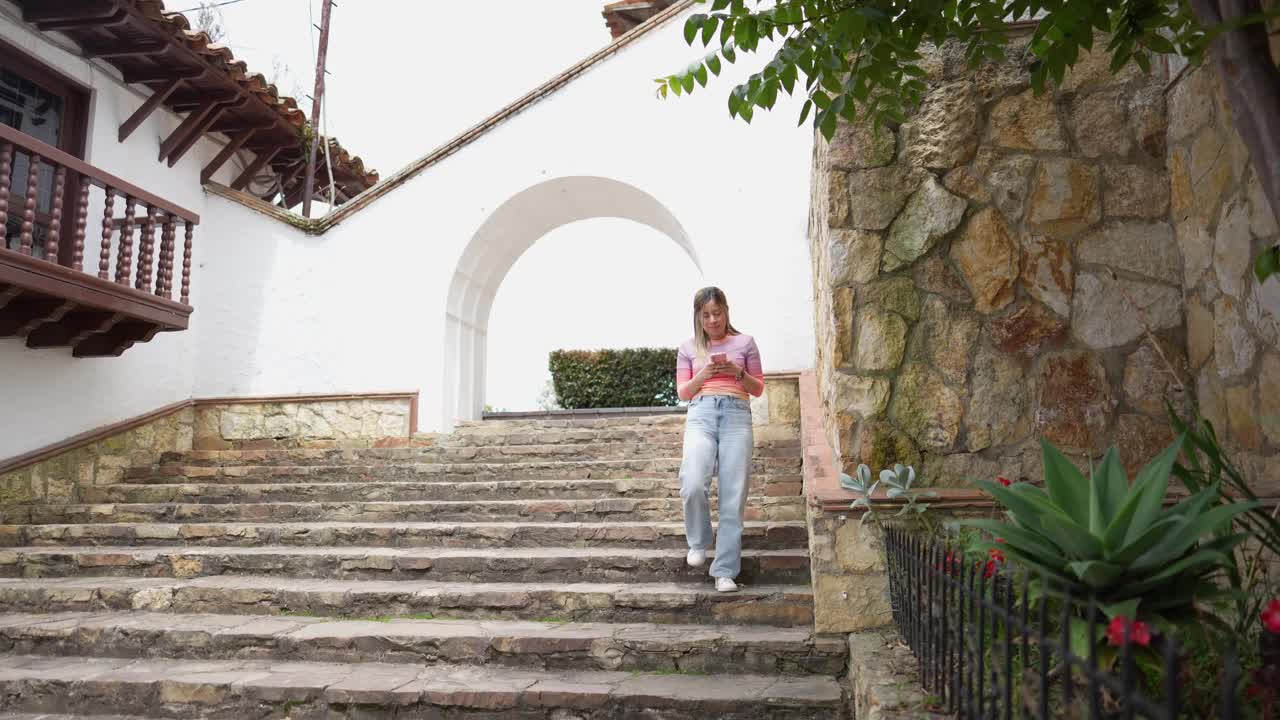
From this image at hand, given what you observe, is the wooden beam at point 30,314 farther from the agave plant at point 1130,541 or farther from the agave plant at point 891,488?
the agave plant at point 1130,541

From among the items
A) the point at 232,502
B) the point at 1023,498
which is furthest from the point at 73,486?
the point at 1023,498

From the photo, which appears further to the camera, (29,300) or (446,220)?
(446,220)

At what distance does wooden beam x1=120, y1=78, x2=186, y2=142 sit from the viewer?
7359mm

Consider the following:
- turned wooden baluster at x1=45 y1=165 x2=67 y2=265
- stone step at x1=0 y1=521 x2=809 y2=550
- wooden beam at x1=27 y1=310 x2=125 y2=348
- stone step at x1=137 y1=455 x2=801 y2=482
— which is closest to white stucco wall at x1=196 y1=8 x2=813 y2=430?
stone step at x1=137 y1=455 x2=801 y2=482

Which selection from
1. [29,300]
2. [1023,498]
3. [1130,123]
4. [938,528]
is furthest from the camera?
[29,300]

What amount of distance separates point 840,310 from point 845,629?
1.33m

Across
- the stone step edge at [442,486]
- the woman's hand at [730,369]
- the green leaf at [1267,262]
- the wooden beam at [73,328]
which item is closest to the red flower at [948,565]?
the green leaf at [1267,262]

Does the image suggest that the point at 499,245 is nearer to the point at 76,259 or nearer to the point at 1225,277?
the point at 76,259

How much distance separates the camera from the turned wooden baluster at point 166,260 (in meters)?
6.81

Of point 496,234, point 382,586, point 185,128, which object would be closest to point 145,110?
point 185,128

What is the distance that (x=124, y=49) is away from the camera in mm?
6988

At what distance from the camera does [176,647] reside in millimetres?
3994

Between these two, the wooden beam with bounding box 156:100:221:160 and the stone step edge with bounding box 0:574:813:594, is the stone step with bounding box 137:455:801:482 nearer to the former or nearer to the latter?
the stone step edge with bounding box 0:574:813:594

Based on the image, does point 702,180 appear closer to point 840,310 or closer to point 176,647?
point 840,310
